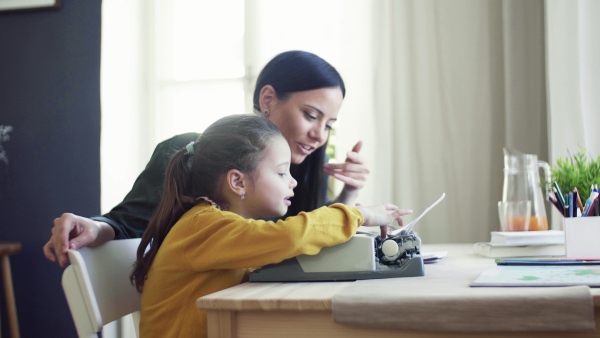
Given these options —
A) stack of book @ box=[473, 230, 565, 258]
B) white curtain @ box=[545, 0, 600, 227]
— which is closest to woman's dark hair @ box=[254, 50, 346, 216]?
stack of book @ box=[473, 230, 565, 258]

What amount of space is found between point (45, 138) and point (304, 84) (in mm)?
1812

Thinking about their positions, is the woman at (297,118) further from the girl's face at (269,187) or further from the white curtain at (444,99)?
the white curtain at (444,99)

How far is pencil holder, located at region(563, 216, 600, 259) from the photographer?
126 cm

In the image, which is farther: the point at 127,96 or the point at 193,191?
the point at 127,96

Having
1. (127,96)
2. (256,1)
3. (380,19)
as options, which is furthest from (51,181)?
(380,19)

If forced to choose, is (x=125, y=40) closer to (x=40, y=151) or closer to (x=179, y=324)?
(x=40, y=151)

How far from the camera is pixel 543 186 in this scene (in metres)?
1.56

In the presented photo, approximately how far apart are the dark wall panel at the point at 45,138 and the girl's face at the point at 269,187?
192 cm

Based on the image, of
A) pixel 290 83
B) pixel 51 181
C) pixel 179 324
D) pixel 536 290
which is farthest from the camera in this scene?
pixel 51 181

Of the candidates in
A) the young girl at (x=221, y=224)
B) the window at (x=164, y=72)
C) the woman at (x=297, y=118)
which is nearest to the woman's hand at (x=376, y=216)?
the young girl at (x=221, y=224)

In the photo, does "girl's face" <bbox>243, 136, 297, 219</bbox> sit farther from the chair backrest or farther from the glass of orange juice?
the glass of orange juice

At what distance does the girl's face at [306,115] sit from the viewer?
1.74 metres

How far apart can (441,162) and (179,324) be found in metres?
1.69

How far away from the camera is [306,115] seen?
1.75 metres
